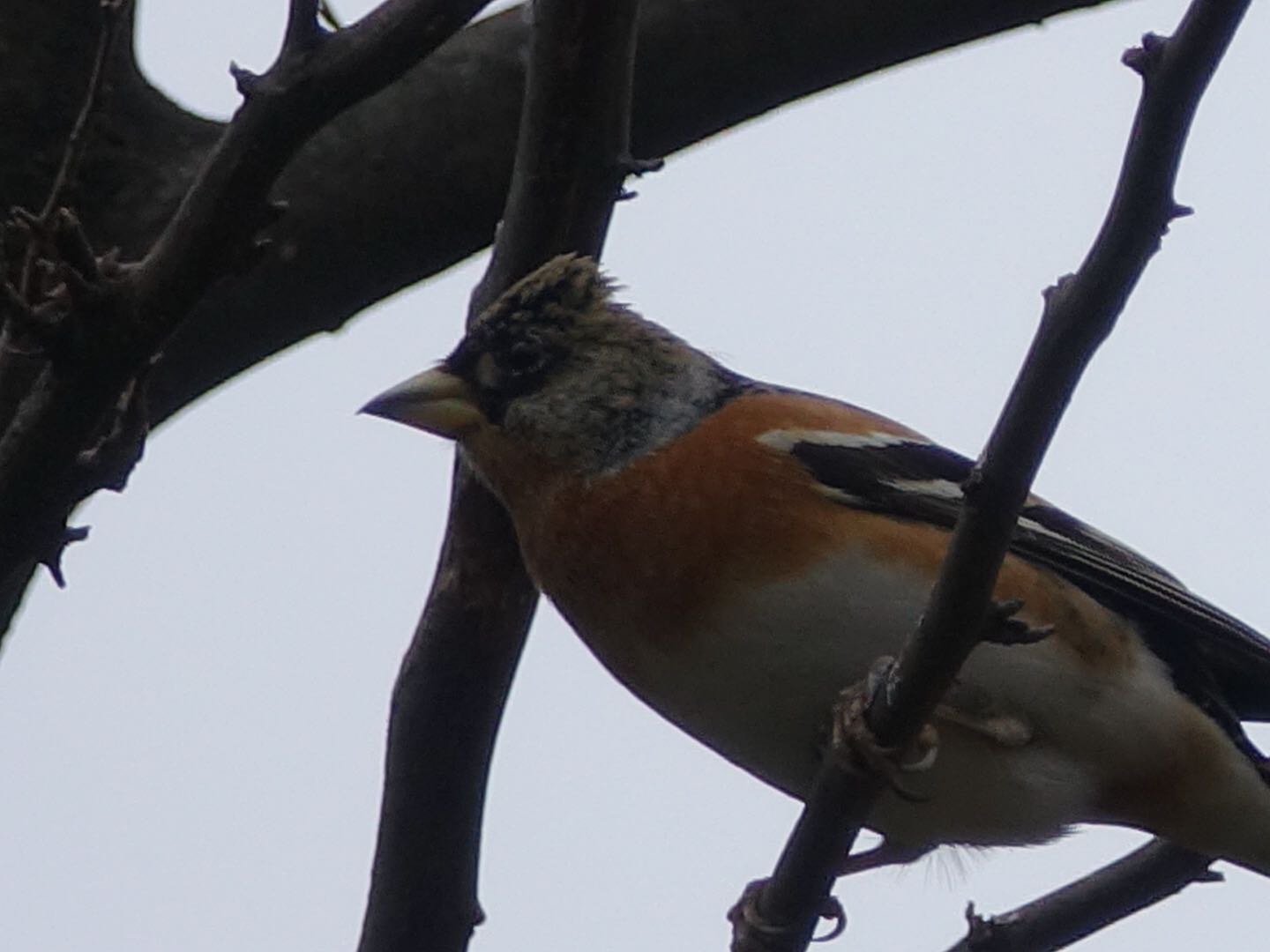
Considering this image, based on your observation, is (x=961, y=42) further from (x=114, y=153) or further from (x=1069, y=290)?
(x=1069, y=290)

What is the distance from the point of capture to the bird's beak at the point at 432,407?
169 inches

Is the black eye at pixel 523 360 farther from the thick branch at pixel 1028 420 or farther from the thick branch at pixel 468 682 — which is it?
the thick branch at pixel 1028 420

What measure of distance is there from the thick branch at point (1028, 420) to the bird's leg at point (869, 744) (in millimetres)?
20

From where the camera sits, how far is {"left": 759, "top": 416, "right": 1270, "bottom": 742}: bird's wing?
4023 millimetres

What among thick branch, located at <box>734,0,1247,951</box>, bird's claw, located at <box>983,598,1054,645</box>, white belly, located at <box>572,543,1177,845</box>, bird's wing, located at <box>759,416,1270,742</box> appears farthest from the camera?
bird's wing, located at <box>759,416,1270,742</box>

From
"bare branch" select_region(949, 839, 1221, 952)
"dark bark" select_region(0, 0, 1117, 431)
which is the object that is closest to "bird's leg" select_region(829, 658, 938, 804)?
"bare branch" select_region(949, 839, 1221, 952)

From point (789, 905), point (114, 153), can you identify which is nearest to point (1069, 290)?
point (789, 905)

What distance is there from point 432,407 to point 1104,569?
4.56 feet

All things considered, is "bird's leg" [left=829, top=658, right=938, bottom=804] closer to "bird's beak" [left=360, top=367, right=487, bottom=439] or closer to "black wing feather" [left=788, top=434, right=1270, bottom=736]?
"black wing feather" [left=788, top=434, right=1270, bottom=736]

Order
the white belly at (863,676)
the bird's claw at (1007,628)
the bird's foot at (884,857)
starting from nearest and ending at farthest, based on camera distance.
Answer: the bird's claw at (1007,628)
the white belly at (863,676)
the bird's foot at (884,857)

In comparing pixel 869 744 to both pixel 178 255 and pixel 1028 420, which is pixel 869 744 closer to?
pixel 1028 420

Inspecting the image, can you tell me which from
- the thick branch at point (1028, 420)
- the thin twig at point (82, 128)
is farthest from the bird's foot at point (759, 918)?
the thin twig at point (82, 128)

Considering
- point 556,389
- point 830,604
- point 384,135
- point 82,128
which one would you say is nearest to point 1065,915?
point 830,604

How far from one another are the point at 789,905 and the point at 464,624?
889mm
